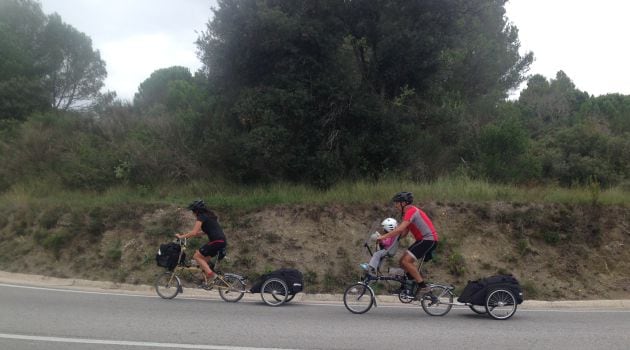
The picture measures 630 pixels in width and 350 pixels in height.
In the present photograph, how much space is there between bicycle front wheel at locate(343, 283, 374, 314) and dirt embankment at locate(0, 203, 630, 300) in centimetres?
255

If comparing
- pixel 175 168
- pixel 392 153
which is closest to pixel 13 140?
pixel 175 168

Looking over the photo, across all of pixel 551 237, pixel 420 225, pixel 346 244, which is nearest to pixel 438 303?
pixel 420 225

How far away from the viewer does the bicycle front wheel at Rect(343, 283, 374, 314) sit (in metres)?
8.98

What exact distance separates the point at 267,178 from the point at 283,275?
Answer: 6952mm

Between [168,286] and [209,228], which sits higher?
[209,228]

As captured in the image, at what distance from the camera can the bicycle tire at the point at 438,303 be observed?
8.85 m

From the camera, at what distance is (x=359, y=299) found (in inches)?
355

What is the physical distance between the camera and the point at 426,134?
1756cm

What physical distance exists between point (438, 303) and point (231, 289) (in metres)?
4.06

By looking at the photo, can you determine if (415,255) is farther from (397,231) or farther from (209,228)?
(209,228)

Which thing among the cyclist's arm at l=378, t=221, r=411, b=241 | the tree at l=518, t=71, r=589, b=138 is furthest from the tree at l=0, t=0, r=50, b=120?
the tree at l=518, t=71, r=589, b=138

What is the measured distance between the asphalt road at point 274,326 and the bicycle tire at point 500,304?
16 cm

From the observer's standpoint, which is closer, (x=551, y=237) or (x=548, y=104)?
(x=551, y=237)

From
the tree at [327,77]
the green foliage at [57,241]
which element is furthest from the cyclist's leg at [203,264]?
the green foliage at [57,241]
